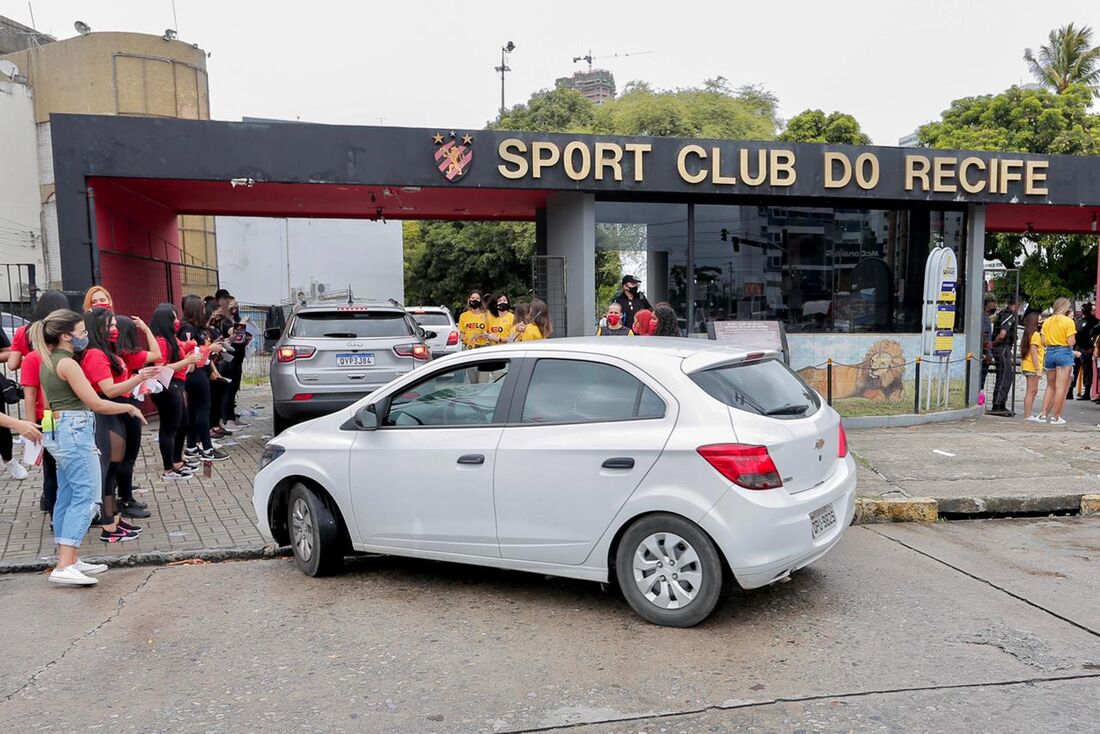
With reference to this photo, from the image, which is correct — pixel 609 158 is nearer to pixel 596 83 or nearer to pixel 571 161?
pixel 571 161

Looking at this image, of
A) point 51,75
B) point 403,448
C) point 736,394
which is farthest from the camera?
point 51,75

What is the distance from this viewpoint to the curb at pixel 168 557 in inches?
229

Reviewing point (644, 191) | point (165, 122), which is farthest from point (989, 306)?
point (165, 122)

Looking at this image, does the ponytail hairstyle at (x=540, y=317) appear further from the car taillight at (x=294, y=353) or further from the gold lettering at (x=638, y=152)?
the gold lettering at (x=638, y=152)

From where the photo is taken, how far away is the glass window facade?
1295 centimetres

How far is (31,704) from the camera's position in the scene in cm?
377

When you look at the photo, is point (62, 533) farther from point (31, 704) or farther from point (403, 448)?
point (403, 448)

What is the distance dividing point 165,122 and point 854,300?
33.5 feet

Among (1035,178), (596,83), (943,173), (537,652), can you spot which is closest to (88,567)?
(537,652)

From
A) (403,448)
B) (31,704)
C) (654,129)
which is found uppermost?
(654,129)

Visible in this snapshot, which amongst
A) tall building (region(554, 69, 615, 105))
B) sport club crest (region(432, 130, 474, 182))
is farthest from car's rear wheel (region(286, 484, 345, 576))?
tall building (region(554, 69, 615, 105))

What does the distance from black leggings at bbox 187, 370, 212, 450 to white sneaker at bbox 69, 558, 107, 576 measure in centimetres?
324

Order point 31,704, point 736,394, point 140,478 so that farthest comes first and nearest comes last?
point 140,478 → point 736,394 → point 31,704

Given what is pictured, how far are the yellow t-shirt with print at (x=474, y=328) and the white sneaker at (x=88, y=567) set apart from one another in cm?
633
